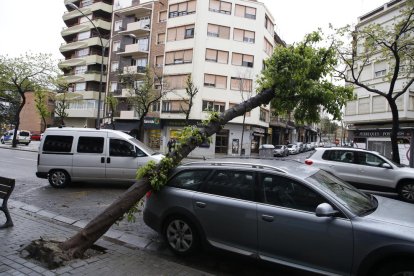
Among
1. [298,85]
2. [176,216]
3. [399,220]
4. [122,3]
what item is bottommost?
[176,216]

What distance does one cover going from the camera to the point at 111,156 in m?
9.97

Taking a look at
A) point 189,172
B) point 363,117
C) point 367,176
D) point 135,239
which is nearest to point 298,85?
point 189,172

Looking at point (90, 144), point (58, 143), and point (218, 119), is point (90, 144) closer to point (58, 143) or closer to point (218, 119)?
point (58, 143)

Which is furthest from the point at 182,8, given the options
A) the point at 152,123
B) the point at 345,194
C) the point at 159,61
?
the point at 345,194

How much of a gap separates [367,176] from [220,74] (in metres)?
28.5

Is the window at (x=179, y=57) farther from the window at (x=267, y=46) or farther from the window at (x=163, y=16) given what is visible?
the window at (x=267, y=46)

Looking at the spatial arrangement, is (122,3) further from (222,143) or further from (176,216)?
(176,216)

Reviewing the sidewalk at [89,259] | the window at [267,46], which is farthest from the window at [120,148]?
the window at [267,46]

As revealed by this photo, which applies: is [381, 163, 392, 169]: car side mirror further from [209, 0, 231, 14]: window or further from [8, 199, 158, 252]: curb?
[209, 0, 231, 14]: window

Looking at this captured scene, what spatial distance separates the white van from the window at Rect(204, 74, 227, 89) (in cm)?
2828

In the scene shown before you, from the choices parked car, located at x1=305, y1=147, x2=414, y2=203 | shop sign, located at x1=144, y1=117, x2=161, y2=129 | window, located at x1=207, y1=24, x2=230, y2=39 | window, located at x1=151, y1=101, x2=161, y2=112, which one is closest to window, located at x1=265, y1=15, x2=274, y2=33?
window, located at x1=207, y1=24, x2=230, y2=39

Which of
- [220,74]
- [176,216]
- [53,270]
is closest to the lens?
[53,270]

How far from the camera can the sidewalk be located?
4.11 meters

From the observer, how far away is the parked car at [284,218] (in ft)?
11.8
